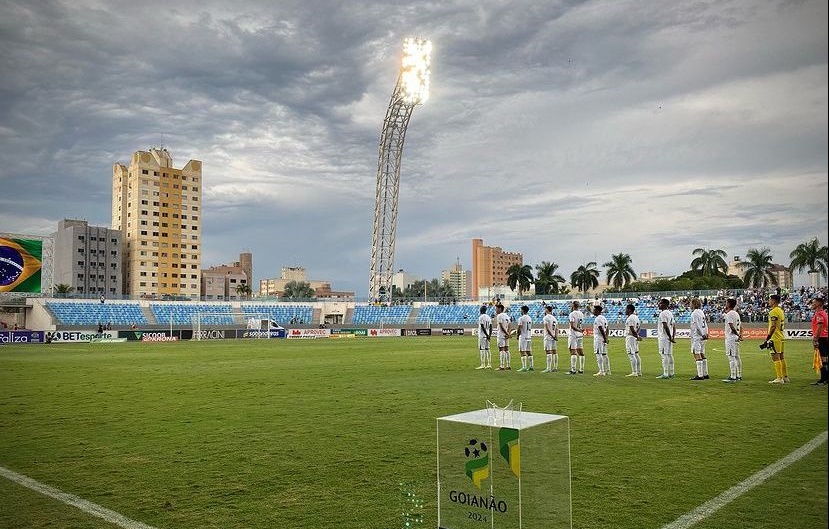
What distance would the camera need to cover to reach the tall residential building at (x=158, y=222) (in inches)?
5039

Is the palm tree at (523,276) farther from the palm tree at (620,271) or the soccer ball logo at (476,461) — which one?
the soccer ball logo at (476,461)

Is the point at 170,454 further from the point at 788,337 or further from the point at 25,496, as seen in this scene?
the point at 788,337

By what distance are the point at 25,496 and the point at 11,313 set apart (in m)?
65.7

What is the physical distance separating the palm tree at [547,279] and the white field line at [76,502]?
388 feet

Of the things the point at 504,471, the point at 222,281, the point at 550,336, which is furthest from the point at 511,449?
the point at 222,281

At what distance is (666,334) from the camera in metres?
18.2

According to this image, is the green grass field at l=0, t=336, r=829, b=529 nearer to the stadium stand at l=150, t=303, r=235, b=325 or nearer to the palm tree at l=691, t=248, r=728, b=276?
the stadium stand at l=150, t=303, r=235, b=325

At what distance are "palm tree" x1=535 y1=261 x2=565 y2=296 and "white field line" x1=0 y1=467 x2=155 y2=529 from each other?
118m

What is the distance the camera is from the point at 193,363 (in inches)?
1093

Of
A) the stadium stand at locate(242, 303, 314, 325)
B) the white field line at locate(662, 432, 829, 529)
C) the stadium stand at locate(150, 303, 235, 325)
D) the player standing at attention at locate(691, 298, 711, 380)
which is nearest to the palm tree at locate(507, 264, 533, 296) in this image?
the stadium stand at locate(242, 303, 314, 325)

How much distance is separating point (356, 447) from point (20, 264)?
5180 cm

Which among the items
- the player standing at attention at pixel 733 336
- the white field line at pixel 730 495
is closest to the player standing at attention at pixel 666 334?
the player standing at attention at pixel 733 336

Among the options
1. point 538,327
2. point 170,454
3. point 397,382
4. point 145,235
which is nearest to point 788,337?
point 538,327

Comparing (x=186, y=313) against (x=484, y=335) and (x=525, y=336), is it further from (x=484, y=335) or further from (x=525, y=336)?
(x=525, y=336)
